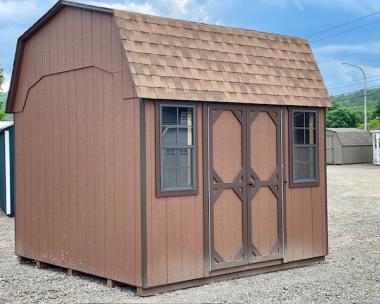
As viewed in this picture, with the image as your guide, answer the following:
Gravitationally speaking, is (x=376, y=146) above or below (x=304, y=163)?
above

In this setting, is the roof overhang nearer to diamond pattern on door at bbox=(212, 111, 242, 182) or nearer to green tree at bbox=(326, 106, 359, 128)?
diamond pattern on door at bbox=(212, 111, 242, 182)

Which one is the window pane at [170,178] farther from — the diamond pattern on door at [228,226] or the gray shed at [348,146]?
the gray shed at [348,146]

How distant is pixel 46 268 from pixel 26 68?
9.43 feet

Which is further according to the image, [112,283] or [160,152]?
[112,283]

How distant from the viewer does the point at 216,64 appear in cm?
815

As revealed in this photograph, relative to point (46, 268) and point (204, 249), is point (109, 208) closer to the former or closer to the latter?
point (204, 249)

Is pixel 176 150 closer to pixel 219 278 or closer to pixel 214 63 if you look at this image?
pixel 214 63

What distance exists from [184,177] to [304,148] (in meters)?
2.20

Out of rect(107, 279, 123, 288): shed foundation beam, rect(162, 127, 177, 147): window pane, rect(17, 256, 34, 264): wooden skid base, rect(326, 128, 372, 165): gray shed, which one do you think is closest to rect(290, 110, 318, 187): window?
rect(162, 127, 177, 147): window pane

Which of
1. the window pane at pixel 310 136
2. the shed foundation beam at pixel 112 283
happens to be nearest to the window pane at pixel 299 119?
the window pane at pixel 310 136

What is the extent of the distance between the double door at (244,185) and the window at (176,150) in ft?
0.92

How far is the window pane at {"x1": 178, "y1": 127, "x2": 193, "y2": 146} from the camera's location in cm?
755

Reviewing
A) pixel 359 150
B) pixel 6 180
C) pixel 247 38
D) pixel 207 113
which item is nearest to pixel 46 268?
pixel 207 113

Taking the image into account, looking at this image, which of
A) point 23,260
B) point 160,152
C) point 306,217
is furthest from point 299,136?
point 23,260
